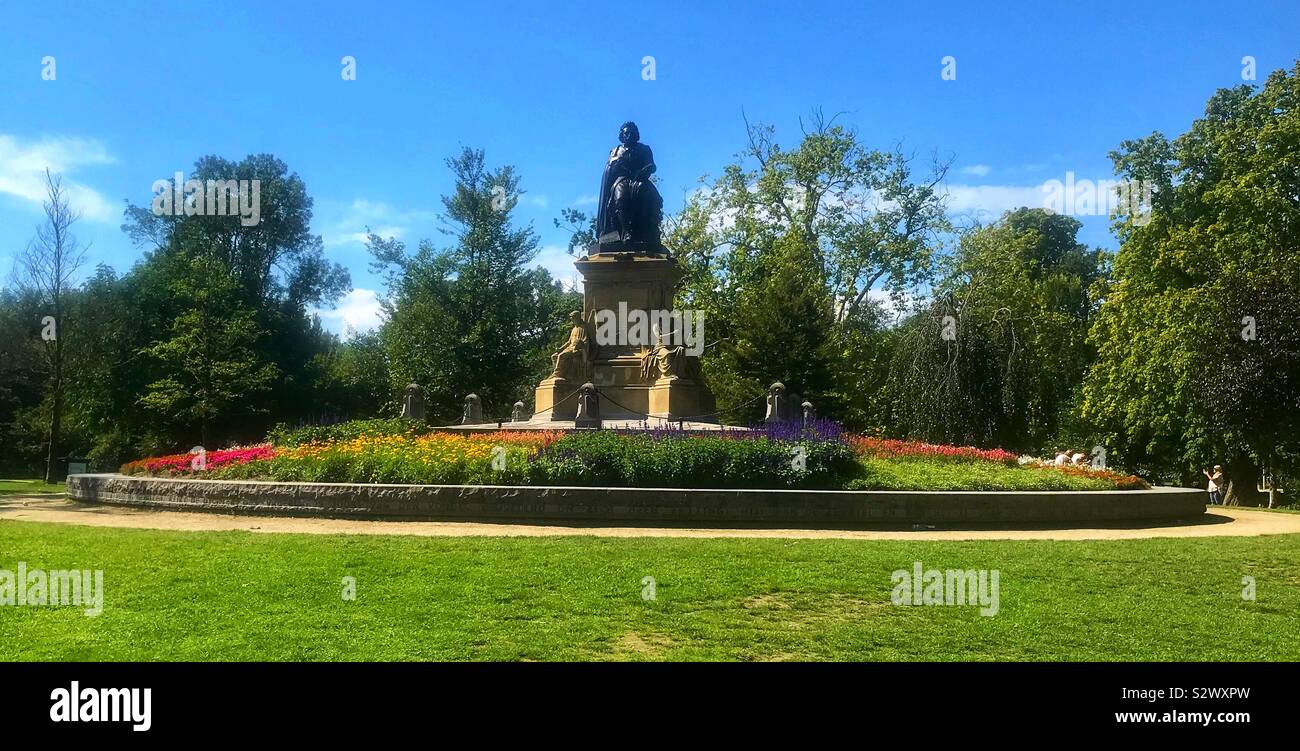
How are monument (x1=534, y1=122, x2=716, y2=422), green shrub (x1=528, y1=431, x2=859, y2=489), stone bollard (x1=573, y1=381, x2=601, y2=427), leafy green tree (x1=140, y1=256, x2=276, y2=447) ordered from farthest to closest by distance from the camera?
leafy green tree (x1=140, y1=256, x2=276, y2=447)
monument (x1=534, y1=122, x2=716, y2=422)
stone bollard (x1=573, y1=381, x2=601, y2=427)
green shrub (x1=528, y1=431, x2=859, y2=489)

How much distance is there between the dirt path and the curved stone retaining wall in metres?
0.24

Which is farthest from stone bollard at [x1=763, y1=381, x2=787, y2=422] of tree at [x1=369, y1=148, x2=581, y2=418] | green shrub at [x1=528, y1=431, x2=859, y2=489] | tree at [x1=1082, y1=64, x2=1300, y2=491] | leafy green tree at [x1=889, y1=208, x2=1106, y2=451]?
tree at [x1=369, y1=148, x2=581, y2=418]

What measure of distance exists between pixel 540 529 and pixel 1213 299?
21.4m

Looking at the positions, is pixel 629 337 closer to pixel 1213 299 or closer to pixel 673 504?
pixel 673 504

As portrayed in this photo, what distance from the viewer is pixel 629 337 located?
72.1ft

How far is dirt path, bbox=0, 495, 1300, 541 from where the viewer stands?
12.2 m

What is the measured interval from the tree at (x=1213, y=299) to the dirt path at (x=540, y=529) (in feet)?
27.7

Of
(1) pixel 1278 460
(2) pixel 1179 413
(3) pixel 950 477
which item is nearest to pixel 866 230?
(2) pixel 1179 413

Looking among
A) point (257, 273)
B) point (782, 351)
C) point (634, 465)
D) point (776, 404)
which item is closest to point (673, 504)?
point (634, 465)

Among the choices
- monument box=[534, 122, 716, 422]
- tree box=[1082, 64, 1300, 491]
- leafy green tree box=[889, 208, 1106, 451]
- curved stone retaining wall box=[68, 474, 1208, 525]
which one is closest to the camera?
curved stone retaining wall box=[68, 474, 1208, 525]

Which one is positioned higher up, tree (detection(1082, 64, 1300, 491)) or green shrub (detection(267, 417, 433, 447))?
tree (detection(1082, 64, 1300, 491))

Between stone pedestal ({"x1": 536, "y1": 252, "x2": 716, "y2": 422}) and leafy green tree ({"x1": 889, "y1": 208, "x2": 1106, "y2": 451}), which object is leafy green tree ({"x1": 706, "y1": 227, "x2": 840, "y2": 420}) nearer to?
leafy green tree ({"x1": 889, "y1": 208, "x2": 1106, "y2": 451})

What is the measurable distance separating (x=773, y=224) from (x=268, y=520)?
3209 cm

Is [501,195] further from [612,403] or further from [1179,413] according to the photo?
[1179,413]
